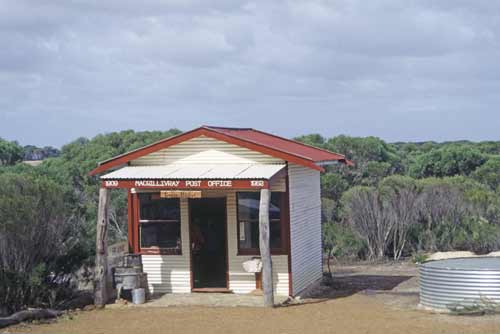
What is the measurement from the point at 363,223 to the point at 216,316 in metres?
10.4

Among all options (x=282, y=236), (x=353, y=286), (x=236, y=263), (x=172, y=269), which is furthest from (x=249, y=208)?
(x=353, y=286)

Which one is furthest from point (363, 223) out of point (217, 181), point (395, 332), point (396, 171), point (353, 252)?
point (396, 171)

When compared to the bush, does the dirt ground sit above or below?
below

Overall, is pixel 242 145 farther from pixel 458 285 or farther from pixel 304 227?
pixel 458 285

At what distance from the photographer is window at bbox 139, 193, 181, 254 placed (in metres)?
17.1

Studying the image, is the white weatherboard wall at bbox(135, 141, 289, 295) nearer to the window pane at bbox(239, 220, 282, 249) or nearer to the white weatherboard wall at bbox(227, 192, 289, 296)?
the white weatherboard wall at bbox(227, 192, 289, 296)

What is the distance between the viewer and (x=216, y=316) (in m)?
14.4

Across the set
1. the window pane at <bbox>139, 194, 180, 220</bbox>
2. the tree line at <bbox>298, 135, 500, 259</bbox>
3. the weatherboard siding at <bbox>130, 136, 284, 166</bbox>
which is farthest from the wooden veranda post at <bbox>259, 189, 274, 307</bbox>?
the tree line at <bbox>298, 135, 500, 259</bbox>

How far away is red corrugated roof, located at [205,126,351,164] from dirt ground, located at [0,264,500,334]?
317cm

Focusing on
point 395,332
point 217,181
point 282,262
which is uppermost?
point 217,181

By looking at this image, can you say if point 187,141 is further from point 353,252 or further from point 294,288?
point 353,252

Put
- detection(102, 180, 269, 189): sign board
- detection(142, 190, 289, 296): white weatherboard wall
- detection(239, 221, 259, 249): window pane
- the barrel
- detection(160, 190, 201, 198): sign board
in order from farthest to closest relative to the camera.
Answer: detection(239, 221, 259, 249): window pane → detection(142, 190, 289, 296): white weatherboard wall → the barrel → detection(160, 190, 201, 198): sign board → detection(102, 180, 269, 189): sign board

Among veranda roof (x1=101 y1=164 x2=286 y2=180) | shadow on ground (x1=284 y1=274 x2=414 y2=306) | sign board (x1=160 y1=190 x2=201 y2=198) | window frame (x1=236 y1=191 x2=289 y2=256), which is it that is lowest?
shadow on ground (x1=284 y1=274 x2=414 y2=306)

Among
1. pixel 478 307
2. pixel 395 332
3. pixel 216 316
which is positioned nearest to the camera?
pixel 395 332
